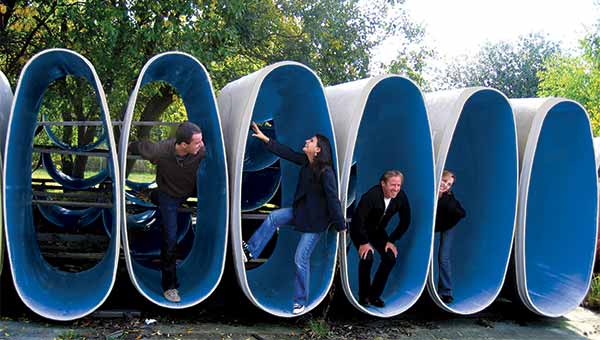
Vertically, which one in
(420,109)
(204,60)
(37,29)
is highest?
(37,29)

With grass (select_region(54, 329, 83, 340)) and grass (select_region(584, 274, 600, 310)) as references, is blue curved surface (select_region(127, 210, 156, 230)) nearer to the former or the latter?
grass (select_region(54, 329, 83, 340))

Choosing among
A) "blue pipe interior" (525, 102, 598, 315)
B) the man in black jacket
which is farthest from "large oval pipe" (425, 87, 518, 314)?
"blue pipe interior" (525, 102, 598, 315)

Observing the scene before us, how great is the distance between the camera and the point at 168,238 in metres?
4.87

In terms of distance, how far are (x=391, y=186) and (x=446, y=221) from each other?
2.69ft

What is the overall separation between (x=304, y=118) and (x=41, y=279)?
2.85 m

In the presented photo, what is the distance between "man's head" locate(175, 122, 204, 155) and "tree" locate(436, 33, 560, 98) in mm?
32213

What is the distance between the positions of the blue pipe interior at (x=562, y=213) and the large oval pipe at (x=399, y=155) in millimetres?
1335

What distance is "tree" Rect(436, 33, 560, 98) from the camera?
112ft

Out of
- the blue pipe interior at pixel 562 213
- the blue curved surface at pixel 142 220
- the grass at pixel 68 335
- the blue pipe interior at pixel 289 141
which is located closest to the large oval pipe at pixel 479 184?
the blue pipe interior at pixel 562 213

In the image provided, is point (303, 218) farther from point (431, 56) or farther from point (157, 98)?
point (431, 56)

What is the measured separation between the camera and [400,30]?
1138 cm

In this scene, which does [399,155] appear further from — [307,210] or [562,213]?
[562,213]

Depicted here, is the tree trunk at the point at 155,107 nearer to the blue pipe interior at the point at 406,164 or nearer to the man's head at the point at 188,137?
the blue pipe interior at the point at 406,164

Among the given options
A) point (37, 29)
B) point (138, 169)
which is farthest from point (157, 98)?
point (138, 169)
